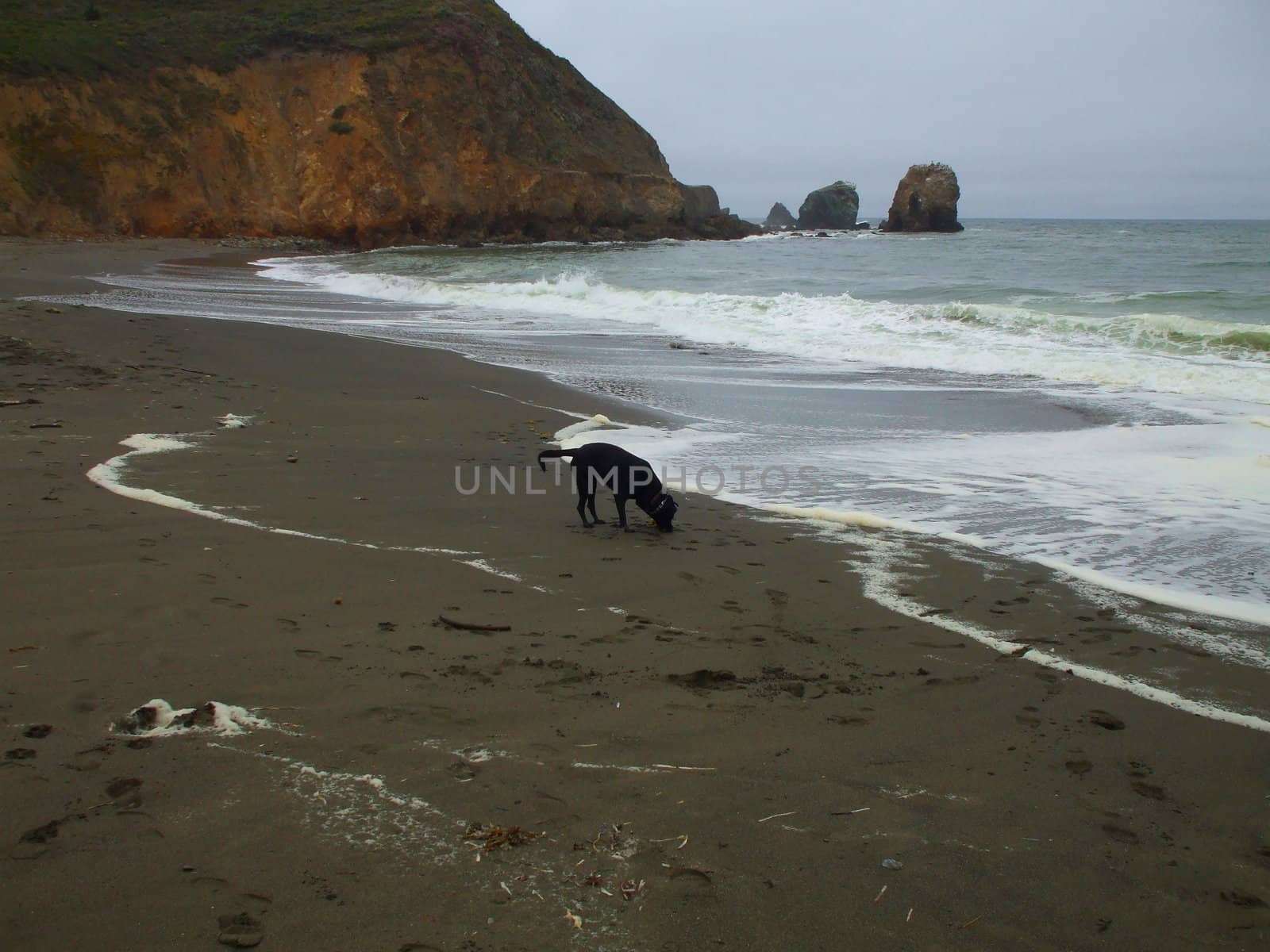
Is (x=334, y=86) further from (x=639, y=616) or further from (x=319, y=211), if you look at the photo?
(x=639, y=616)

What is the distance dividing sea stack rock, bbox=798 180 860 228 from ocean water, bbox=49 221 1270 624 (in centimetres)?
7123

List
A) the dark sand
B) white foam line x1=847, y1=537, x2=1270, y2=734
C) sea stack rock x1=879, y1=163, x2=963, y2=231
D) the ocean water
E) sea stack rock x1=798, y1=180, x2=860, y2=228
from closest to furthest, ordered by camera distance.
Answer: the dark sand
white foam line x1=847, y1=537, x2=1270, y2=734
the ocean water
sea stack rock x1=879, y1=163, x2=963, y2=231
sea stack rock x1=798, y1=180, x2=860, y2=228

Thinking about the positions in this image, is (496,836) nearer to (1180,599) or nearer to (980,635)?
(980,635)

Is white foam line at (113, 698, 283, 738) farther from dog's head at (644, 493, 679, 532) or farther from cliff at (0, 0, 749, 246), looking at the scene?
cliff at (0, 0, 749, 246)

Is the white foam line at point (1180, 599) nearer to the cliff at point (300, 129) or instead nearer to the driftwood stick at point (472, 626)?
the driftwood stick at point (472, 626)

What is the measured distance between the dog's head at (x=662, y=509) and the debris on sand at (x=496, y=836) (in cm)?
333

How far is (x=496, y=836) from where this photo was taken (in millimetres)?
2486

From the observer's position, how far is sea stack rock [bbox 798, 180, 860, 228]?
99312 mm

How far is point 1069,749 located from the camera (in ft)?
10.6

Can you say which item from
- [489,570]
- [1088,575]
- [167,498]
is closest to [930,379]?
[1088,575]

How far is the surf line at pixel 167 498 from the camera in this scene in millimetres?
5000

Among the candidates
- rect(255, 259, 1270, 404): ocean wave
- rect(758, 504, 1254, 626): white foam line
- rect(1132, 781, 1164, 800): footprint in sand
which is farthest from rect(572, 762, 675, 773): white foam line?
rect(255, 259, 1270, 404): ocean wave

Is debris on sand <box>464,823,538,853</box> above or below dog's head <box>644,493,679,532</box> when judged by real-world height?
below

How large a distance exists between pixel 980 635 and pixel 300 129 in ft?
167
